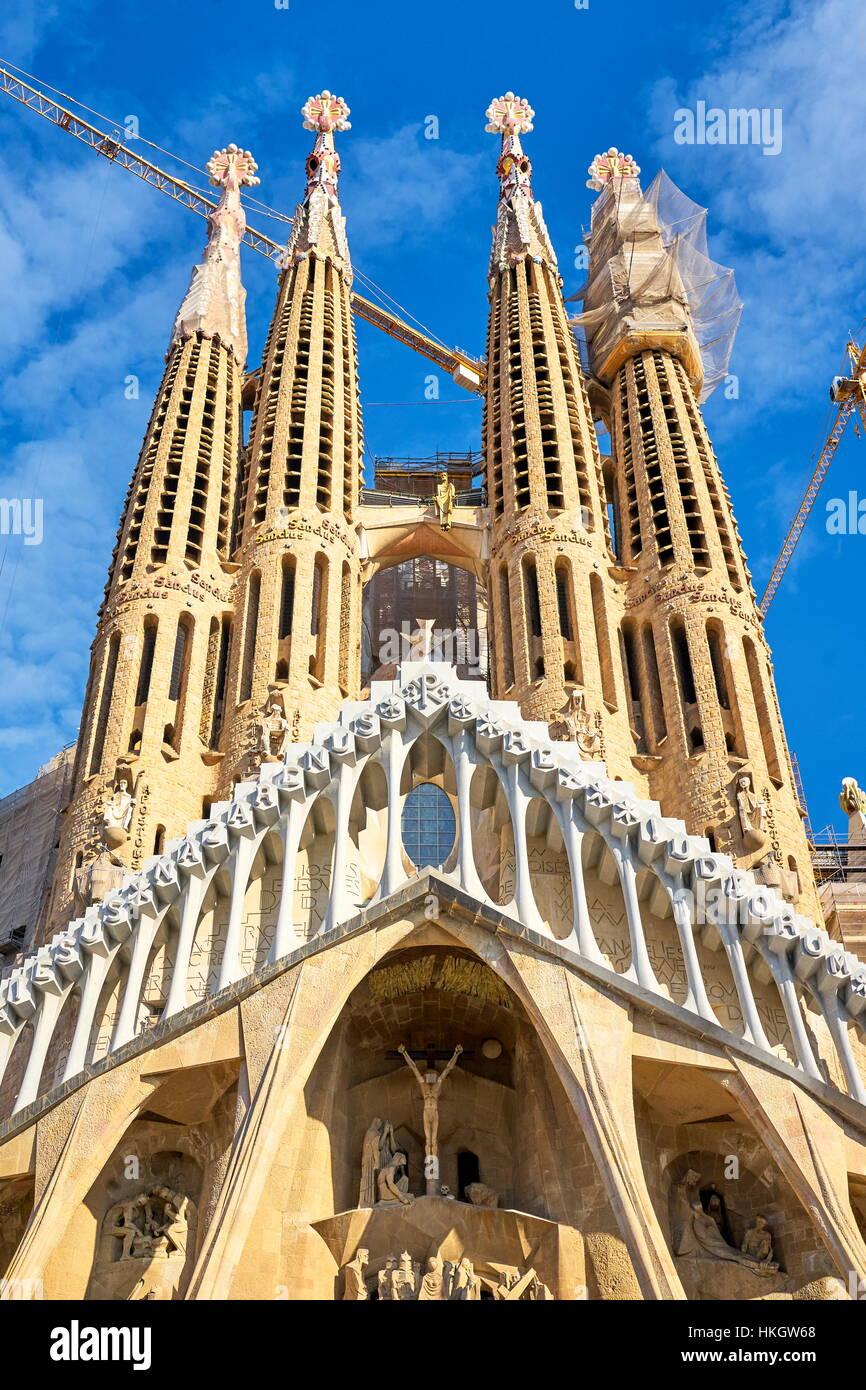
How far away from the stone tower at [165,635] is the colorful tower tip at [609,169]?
12.3 m

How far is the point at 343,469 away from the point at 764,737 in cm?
1114

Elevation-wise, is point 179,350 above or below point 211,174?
below

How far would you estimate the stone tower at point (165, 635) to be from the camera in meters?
23.7

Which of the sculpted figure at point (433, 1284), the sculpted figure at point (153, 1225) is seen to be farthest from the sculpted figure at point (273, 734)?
the sculpted figure at point (433, 1284)

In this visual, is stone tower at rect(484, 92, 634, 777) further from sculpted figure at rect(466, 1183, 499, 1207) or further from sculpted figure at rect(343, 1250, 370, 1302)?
sculpted figure at rect(343, 1250, 370, 1302)

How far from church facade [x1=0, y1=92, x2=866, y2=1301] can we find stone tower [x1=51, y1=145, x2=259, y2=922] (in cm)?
10

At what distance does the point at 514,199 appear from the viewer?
38.2m

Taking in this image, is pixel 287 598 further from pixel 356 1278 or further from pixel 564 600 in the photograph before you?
pixel 356 1278

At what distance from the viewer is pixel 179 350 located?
33.2m

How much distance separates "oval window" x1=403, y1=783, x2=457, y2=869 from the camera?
2512 cm

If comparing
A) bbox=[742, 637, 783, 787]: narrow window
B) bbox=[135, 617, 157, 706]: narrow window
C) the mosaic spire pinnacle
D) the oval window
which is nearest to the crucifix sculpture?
the oval window

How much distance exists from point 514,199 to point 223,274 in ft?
27.3
